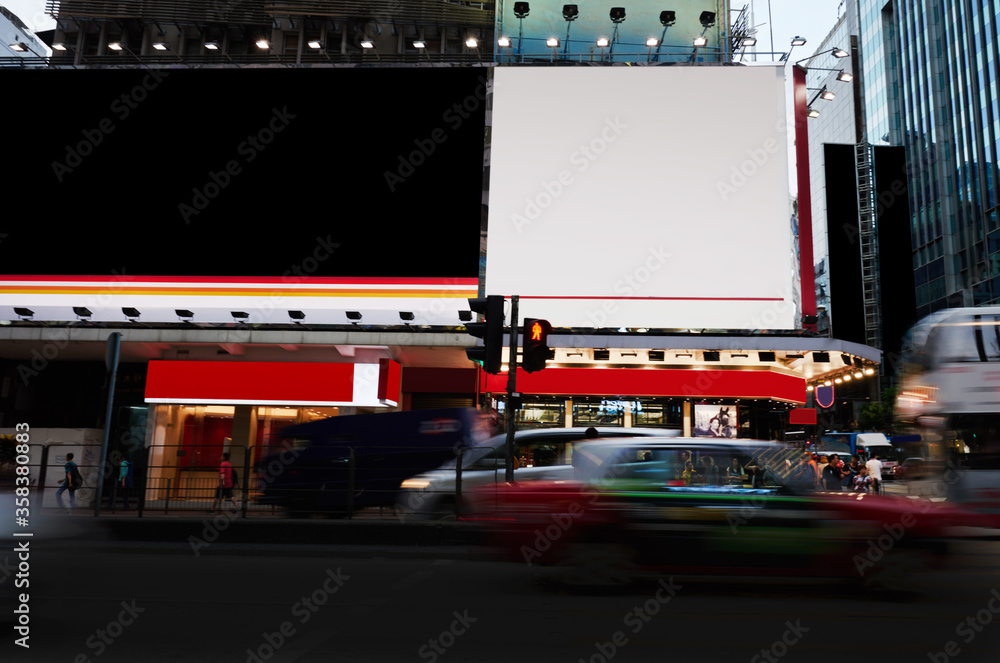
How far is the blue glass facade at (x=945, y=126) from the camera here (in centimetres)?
5897

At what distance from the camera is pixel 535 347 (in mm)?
9641

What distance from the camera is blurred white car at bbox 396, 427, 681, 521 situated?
10.4 meters

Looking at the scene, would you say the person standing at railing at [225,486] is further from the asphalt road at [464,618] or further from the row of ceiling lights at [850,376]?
the row of ceiling lights at [850,376]

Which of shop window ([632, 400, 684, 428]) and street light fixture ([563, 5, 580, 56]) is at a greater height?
street light fixture ([563, 5, 580, 56])

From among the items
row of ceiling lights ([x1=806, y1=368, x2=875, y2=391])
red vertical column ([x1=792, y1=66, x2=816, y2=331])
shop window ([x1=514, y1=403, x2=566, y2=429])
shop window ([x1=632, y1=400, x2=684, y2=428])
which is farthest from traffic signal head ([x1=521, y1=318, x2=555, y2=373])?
row of ceiling lights ([x1=806, y1=368, x2=875, y2=391])

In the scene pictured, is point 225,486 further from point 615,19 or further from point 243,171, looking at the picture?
point 615,19

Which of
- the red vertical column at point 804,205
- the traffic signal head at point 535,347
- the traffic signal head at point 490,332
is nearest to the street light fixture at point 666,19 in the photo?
the red vertical column at point 804,205

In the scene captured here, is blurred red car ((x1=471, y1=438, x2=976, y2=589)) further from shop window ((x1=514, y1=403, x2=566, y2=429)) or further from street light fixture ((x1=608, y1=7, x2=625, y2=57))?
street light fixture ((x1=608, y1=7, x2=625, y2=57))

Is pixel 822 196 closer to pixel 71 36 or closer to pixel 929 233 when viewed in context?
pixel 71 36

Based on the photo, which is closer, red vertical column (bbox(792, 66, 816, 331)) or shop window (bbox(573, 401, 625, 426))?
red vertical column (bbox(792, 66, 816, 331))

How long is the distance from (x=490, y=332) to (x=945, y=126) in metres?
72.0

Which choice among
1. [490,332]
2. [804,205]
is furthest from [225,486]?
[804,205]

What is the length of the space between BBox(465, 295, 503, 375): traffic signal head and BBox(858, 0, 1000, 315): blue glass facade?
5838 cm

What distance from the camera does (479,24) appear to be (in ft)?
88.8
